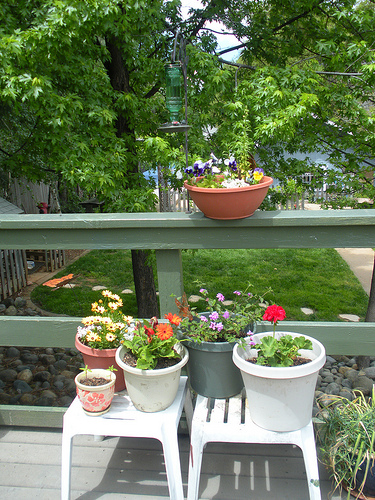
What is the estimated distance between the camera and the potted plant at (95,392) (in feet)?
4.82

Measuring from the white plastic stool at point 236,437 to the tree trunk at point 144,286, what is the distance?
10.2 feet

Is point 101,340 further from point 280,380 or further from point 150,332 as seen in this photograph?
point 280,380

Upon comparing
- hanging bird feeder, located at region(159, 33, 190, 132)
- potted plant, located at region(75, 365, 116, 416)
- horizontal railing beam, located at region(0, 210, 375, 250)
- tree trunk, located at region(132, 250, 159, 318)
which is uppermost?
hanging bird feeder, located at region(159, 33, 190, 132)

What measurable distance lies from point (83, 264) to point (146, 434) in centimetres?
604

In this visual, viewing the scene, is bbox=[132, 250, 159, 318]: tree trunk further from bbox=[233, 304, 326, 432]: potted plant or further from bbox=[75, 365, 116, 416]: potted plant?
bbox=[233, 304, 326, 432]: potted plant

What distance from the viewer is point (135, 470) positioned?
1.72 metres

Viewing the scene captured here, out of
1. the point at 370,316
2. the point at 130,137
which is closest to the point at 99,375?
the point at 130,137

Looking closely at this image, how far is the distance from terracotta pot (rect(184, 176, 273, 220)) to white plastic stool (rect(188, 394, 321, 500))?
698 millimetres

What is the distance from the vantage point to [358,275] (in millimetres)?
6453

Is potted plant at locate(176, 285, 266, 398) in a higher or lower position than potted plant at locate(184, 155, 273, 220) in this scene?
lower

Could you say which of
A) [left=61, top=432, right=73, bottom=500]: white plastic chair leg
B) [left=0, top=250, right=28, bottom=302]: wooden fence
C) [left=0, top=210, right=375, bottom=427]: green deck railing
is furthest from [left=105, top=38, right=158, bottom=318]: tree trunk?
[left=61, top=432, right=73, bottom=500]: white plastic chair leg

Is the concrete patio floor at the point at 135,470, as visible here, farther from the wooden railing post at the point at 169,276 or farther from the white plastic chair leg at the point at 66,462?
the wooden railing post at the point at 169,276

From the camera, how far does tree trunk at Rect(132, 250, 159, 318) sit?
4559mm

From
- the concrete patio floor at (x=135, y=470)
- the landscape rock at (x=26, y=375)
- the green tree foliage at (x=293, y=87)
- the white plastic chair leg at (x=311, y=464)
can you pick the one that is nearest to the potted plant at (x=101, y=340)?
the concrete patio floor at (x=135, y=470)
